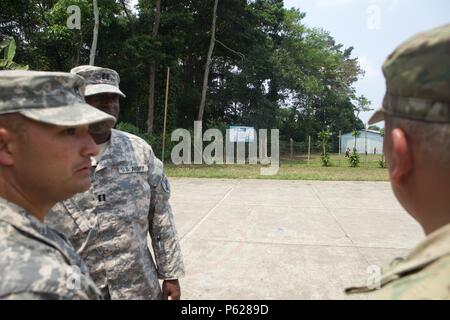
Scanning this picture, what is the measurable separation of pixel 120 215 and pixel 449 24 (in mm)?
1513

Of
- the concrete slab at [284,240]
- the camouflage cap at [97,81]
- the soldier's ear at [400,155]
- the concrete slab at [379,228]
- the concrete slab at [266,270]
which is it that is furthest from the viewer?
the concrete slab at [379,228]

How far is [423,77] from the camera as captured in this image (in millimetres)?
802

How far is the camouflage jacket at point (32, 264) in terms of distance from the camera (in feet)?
2.74

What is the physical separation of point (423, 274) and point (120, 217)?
1394 millimetres

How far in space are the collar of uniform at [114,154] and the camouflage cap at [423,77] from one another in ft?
4.56

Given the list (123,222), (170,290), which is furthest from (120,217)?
(170,290)

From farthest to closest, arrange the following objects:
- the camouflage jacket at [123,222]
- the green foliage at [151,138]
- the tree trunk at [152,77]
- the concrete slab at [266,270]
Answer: the tree trunk at [152,77]
the green foliage at [151,138]
the concrete slab at [266,270]
the camouflage jacket at [123,222]

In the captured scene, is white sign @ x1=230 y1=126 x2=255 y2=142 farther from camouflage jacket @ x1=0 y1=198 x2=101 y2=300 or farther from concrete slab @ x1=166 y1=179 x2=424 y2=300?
camouflage jacket @ x1=0 y1=198 x2=101 y2=300

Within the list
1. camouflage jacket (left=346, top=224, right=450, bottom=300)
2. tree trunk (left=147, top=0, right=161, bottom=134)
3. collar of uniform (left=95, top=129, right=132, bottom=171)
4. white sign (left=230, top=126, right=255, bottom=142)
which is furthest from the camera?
tree trunk (left=147, top=0, right=161, bottom=134)

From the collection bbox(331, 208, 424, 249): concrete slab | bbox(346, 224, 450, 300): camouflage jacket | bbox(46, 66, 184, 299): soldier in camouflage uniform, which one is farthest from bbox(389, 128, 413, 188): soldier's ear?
bbox(331, 208, 424, 249): concrete slab

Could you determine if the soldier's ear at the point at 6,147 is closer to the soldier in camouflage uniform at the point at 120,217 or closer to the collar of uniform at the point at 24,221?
the collar of uniform at the point at 24,221

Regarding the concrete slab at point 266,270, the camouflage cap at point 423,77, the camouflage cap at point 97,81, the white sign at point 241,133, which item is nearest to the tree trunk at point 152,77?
the white sign at point 241,133

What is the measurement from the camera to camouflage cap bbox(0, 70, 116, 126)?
0.97 meters
